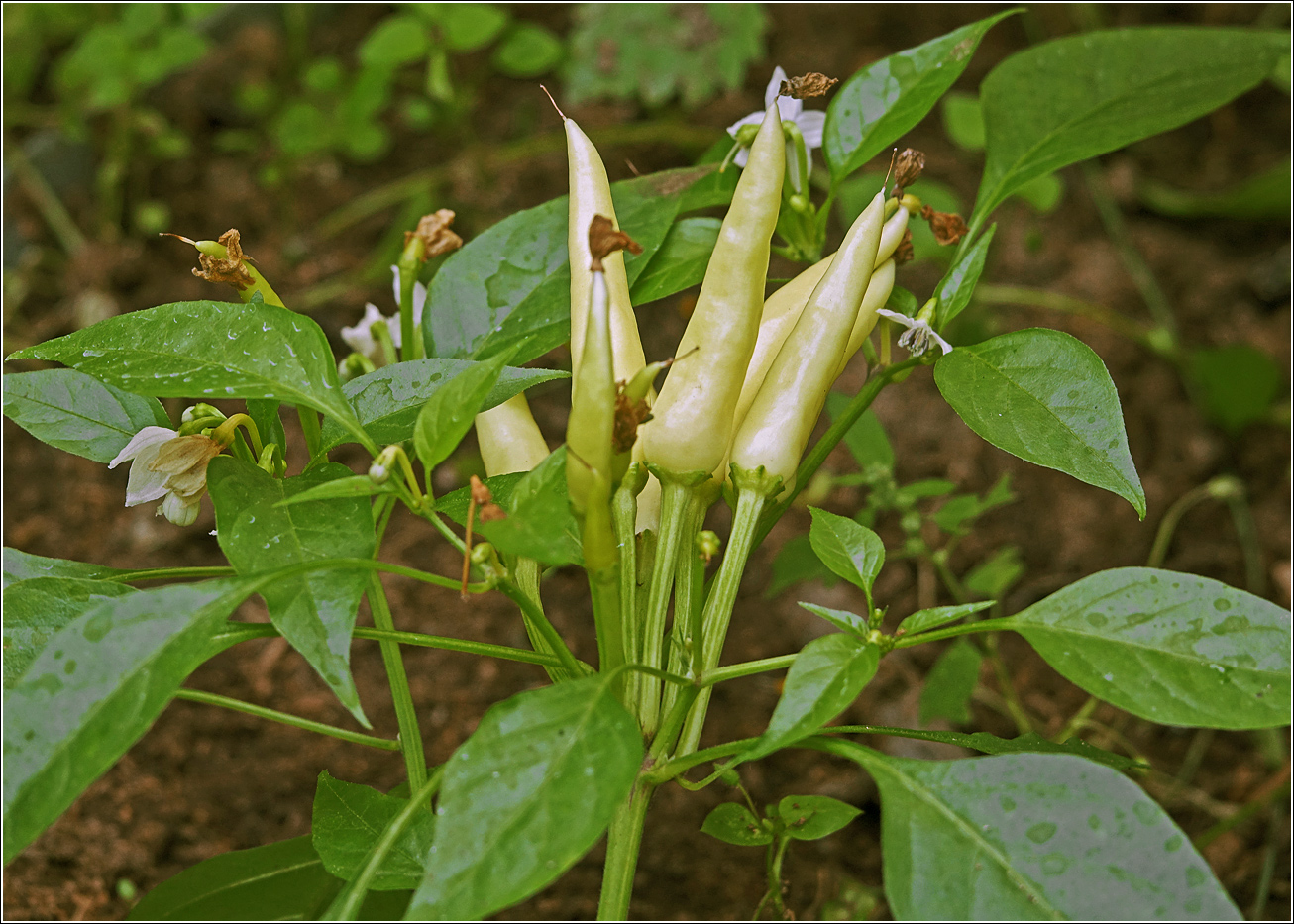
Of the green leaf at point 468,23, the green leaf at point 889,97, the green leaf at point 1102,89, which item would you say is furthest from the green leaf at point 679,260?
the green leaf at point 468,23

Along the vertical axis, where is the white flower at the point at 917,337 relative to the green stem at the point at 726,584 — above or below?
above

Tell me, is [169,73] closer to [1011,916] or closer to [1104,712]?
[1104,712]

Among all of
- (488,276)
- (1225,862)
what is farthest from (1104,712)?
(488,276)

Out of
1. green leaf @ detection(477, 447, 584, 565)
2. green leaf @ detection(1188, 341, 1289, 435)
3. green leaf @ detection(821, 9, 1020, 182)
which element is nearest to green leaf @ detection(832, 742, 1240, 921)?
green leaf @ detection(477, 447, 584, 565)

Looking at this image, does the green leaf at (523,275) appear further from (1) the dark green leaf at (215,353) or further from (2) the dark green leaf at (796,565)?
(2) the dark green leaf at (796,565)

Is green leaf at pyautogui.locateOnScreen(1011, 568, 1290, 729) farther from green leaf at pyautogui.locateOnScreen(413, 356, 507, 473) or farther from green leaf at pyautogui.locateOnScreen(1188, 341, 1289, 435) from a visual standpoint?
green leaf at pyautogui.locateOnScreen(1188, 341, 1289, 435)

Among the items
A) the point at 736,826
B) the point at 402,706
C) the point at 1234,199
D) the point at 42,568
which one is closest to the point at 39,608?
the point at 42,568
